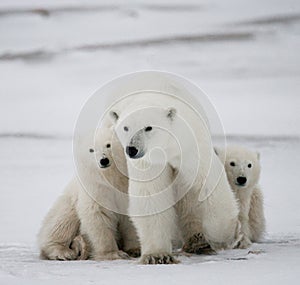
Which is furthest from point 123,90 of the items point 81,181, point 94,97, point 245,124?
point 245,124

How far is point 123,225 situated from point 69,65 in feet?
21.8

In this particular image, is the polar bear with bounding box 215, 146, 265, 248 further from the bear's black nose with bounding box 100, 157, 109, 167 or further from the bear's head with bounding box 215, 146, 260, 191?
the bear's black nose with bounding box 100, 157, 109, 167

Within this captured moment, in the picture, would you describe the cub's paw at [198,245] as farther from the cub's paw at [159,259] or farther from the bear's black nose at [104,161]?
the bear's black nose at [104,161]

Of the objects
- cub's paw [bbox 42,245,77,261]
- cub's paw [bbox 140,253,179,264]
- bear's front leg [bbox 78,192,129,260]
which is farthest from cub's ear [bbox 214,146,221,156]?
cub's paw [bbox 42,245,77,261]

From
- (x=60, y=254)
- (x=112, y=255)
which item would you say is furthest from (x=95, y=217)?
(x=60, y=254)

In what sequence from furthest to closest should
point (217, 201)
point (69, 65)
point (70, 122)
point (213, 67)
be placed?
point (69, 65) → point (213, 67) → point (70, 122) → point (217, 201)

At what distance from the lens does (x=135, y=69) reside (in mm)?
9953

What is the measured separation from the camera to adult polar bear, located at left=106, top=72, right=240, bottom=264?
11.9 ft

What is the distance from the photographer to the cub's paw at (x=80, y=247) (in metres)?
4.32

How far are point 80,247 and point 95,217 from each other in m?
0.24

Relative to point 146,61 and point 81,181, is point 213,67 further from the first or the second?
point 81,181

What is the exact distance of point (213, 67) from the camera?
33.2 ft

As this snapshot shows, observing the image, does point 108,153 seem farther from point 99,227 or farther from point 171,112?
point 171,112

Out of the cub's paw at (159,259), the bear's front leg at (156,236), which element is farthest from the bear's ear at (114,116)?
the cub's paw at (159,259)
